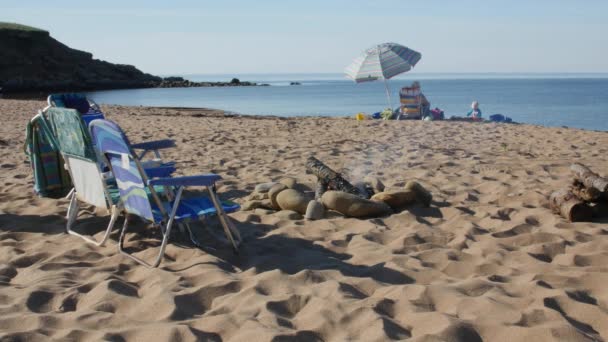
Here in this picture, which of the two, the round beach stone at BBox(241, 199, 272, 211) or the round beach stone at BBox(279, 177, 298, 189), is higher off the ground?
the round beach stone at BBox(279, 177, 298, 189)

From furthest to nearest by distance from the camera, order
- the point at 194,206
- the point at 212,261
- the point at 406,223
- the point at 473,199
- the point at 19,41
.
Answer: the point at 19,41
the point at 473,199
the point at 406,223
the point at 194,206
the point at 212,261

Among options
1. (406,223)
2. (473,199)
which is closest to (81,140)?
(406,223)

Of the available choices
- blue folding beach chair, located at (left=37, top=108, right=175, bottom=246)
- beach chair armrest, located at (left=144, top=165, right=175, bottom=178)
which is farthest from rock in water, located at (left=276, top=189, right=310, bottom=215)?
beach chair armrest, located at (left=144, top=165, right=175, bottom=178)

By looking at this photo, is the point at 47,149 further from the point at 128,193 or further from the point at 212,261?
the point at 212,261

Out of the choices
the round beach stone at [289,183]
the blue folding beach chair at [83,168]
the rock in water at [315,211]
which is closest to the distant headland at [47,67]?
the round beach stone at [289,183]

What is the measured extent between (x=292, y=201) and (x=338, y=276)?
1633mm

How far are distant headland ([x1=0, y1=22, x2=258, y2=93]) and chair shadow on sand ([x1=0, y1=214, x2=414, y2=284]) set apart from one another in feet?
179

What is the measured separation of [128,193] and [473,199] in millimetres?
3025

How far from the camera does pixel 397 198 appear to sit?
4805 mm

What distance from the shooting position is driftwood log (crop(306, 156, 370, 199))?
5.11 metres

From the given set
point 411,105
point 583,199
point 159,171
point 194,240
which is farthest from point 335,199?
point 411,105

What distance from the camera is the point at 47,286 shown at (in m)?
3.04

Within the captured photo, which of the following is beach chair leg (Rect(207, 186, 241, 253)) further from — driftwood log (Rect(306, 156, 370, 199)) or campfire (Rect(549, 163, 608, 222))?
campfire (Rect(549, 163, 608, 222))

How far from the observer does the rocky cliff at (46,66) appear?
60562 millimetres
